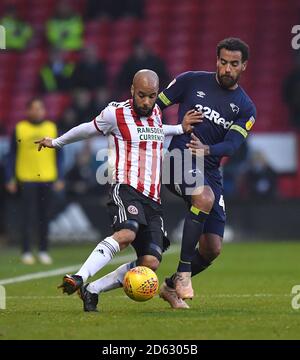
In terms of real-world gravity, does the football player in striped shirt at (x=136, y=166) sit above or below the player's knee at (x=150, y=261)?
above

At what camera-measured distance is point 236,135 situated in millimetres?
8805

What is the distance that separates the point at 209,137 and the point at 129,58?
36.8 ft

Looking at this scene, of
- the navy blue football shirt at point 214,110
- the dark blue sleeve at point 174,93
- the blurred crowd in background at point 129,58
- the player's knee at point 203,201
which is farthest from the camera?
the blurred crowd in background at point 129,58

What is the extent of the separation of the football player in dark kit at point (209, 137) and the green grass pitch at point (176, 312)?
0.45 m

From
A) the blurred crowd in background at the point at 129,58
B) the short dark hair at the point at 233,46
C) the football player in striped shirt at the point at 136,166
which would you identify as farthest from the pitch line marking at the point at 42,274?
the blurred crowd in background at the point at 129,58

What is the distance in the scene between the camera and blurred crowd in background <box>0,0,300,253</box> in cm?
1883

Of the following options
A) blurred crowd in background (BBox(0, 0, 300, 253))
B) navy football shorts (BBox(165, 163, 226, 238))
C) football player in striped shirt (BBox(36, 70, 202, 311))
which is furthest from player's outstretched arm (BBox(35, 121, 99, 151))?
blurred crowd in background (BBox(0, 0, 300, 253))

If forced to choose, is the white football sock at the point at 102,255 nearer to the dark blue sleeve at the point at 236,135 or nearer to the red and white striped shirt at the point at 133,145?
the red and white striped shirt at the point at 133,145

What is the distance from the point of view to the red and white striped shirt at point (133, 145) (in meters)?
8.52

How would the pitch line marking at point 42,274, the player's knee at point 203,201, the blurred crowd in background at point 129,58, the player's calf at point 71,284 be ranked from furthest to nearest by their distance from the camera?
the blurred crowd in background at point 129,58 → the pitch line marking at point 42,274 → the player's knee at point 203,201 → the player's calf at point 71,284

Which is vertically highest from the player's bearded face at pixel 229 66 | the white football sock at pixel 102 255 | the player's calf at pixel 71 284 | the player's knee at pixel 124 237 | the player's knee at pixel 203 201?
the player's bearded face at pixel 229 66

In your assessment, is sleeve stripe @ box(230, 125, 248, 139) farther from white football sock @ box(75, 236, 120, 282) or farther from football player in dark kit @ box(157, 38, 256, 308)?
white football sock @ box(75, 236, 120, 282)
